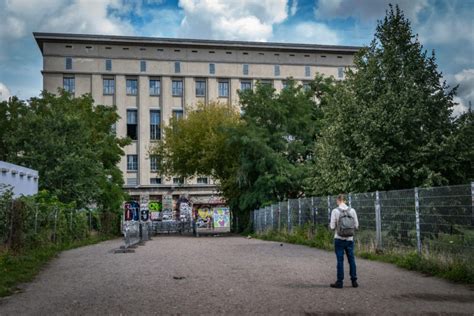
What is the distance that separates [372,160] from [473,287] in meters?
15.2

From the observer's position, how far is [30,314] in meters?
9.05

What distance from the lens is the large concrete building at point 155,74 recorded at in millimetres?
82812

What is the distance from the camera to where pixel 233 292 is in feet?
36.2

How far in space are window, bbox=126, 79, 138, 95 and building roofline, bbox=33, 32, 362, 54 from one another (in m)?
4.98

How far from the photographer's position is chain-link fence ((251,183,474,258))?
1320 cm

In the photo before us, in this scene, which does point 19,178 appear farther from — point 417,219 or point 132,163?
point 132,163

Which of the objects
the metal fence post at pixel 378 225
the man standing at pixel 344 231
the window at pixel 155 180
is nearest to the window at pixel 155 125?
the window at pixel 155 180

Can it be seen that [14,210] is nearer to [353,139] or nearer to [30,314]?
[30,314]

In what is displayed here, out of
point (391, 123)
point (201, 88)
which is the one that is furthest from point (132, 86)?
point (391, 123)

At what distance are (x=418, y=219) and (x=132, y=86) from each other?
73269mm

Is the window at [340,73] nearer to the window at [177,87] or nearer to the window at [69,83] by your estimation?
the window at [177,87]

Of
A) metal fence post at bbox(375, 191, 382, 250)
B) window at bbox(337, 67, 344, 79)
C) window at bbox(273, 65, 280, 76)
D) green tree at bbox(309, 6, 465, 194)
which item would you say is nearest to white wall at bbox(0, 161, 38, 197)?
green tree at bbox(309, 6, 465, 194)

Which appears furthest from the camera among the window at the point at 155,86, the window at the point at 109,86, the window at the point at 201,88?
the window at the point at 201,88

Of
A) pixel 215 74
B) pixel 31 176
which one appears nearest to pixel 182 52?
pixel 215 74
